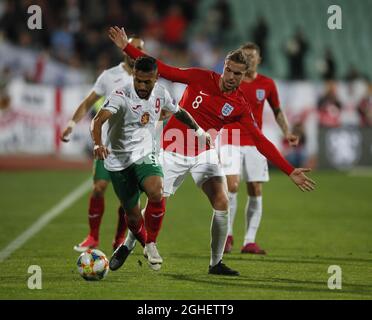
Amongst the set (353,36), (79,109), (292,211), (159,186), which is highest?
(353,36)

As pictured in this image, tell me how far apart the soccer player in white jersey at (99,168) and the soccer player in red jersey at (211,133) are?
1.37 metres

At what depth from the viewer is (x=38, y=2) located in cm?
2322

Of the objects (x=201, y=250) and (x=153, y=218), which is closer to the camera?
(x=153, y=218)

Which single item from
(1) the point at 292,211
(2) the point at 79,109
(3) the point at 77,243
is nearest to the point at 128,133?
(2) the point at 79,109

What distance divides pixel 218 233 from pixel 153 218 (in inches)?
24.2

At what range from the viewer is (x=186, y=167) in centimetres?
884

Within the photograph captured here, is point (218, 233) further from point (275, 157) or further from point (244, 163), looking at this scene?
point (244, 163)

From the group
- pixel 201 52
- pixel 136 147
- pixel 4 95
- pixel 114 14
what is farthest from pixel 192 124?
pixel 201 52

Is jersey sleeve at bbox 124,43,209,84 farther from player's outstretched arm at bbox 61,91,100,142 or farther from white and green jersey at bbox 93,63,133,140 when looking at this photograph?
player's outstretched arm at bbox 61,91,100,142

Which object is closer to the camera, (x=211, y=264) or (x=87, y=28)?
(x=211, y=264)

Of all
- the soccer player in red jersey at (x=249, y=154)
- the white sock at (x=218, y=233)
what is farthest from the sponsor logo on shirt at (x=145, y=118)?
the soccer player in red jersey at (x=249, y=154)

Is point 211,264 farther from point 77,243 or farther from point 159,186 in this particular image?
point 77,243

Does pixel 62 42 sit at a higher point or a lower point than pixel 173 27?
lower
